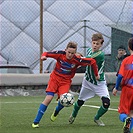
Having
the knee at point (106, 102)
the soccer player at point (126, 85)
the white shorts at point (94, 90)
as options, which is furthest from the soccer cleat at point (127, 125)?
the white shorts at point (94, 90)

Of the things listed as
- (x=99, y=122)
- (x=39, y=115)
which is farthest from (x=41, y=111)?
(x=99, y=122)

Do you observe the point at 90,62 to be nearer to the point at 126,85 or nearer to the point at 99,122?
the point at 99,122

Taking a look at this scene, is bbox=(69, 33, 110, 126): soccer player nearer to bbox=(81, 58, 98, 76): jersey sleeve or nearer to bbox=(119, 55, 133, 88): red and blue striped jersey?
bbox=(81, 58, 98, 76): jersey sleeve

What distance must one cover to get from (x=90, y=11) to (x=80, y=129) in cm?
1732

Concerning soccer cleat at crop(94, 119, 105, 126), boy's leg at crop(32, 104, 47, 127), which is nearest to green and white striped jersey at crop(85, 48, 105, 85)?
soccer cleat at crop(94, 119, 105, 126)

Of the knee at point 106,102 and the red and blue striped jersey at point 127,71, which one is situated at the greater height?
the red and blue striped jersey at point 127,71

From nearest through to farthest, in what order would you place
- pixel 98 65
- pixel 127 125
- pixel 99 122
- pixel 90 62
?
pixel 127 125 < pixel 90 62 < pixel 99 122 < pixel 98 65

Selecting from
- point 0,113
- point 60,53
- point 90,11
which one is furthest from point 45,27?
point 60,53

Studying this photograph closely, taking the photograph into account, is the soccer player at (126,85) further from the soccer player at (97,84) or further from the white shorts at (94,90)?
the white shorts at (94,90)

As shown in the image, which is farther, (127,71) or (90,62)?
(90,62)

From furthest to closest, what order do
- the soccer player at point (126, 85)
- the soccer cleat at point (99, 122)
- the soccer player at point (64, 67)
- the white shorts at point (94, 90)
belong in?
the white shorts at point (94, 90) < the soccer cleat at point (99, 122) < the soccer player at point (64, 67) < the soccer player at point (126, 85)

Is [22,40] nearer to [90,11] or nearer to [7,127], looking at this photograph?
[90,11]

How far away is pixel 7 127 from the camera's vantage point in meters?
10.5

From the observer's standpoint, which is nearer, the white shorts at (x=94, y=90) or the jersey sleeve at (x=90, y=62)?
the jersey sleeve at (x=90, y=62)
